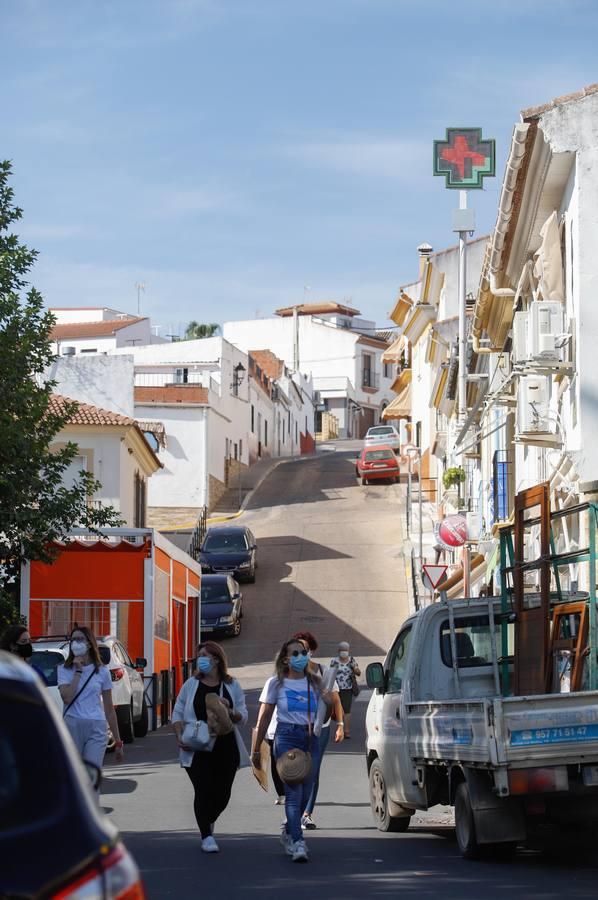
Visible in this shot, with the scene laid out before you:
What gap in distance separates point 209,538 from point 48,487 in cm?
2322

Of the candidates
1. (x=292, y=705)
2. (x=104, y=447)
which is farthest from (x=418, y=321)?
(x=292, y=705)

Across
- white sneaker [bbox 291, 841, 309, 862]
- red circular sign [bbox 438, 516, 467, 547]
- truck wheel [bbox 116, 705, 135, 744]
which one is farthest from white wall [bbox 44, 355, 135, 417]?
white sneaker [bbox 291, 841, 309, 862]

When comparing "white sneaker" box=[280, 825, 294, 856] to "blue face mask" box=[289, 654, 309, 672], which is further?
"blue face mask" box=[289, 654, 309, 672]

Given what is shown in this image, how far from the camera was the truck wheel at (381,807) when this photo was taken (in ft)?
41.4

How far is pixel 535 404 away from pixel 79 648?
957 centimetres

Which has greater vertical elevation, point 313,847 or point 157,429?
point 157,429

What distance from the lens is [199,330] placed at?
110 meters

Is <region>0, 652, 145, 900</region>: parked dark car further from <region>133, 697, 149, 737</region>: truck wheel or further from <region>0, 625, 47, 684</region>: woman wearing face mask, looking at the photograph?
<region>133, 697, 149, 737</region>: truck wheel

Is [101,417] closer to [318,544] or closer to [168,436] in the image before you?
[318,544]

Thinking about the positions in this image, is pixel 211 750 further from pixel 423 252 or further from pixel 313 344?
pixel 313 344

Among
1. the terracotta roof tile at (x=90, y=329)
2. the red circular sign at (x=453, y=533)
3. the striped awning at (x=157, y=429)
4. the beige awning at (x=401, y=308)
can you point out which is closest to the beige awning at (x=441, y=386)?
the striped awning at (x=157, y=429)

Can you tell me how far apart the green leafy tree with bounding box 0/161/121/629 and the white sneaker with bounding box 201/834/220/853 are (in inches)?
444

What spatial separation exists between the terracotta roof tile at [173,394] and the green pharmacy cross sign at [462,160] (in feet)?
93.4

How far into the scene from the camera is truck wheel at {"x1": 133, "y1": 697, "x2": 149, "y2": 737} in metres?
23.2
